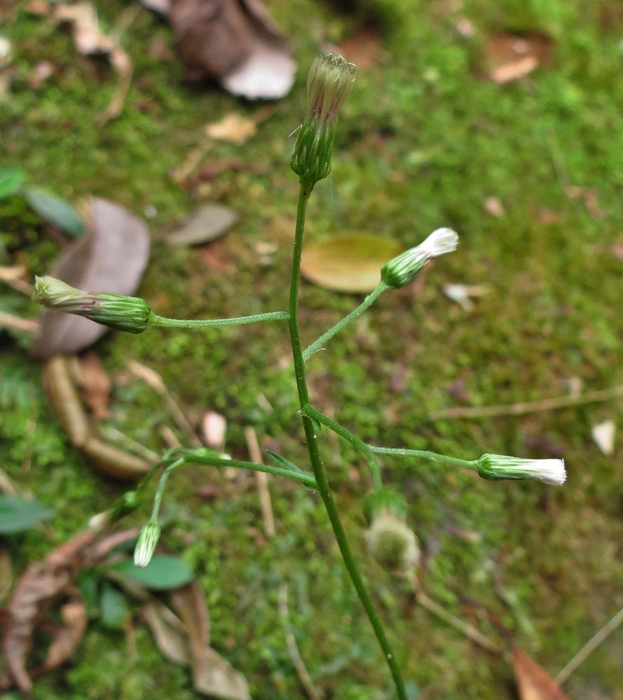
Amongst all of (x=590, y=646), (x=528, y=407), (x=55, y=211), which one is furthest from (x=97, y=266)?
(x=590, y=646)

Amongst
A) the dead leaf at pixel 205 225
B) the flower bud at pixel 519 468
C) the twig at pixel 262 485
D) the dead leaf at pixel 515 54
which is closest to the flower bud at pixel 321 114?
the flower bud at pixel 519 468

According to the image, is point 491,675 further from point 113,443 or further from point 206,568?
point 113,443

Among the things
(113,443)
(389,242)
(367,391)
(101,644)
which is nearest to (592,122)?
(389,242)

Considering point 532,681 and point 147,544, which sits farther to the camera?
point 532,681

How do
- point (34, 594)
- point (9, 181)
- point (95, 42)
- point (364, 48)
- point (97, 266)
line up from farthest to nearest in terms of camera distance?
point (364, 48)
point (95, 42)
point (97, 266)
point (9, 181)
point (34, 594)

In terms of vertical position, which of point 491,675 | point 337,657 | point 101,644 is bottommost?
point 491,675

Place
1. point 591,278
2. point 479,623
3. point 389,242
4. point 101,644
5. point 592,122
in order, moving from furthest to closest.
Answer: point 592,122
point 591,278
point 389,242
point 479,623
point 101,644

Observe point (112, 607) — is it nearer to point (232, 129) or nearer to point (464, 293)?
point (464, 293)

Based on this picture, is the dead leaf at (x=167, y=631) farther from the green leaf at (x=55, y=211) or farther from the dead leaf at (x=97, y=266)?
the green leaf at (x=55, y=211)
